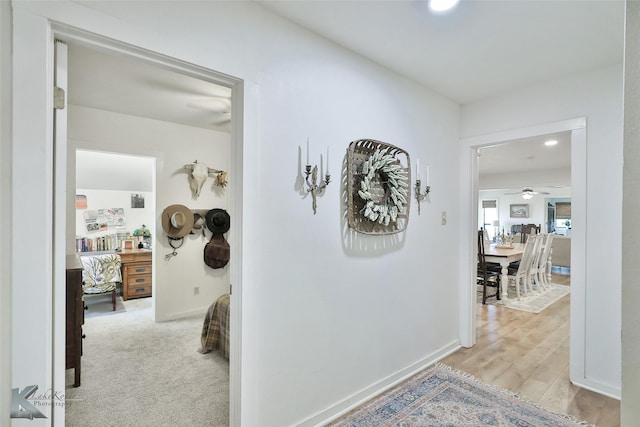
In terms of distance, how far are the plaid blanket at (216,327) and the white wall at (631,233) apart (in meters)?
2.77

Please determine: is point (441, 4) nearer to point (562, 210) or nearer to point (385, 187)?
point (385, 187)

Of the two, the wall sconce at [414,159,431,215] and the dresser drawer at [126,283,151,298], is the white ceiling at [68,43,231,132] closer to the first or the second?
the wall sconce at [414,159,431,215]

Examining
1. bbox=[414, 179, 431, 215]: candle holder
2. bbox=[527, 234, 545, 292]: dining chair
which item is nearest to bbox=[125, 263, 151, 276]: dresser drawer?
bbox=[414, 179, 431, 215]: candle holder

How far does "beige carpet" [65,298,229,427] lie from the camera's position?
205cm

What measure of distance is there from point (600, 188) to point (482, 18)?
167 cm

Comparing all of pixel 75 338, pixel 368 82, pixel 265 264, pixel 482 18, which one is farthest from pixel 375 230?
pixel 75 338

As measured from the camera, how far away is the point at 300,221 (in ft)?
6.13

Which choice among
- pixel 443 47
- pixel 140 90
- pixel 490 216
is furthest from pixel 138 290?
pixel 490 216

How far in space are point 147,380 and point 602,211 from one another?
12.7 ft

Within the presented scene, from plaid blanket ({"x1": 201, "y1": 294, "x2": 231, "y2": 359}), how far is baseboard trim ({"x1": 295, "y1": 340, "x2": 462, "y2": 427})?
127cm

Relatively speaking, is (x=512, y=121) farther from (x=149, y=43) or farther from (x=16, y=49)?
(x=16, y=49)

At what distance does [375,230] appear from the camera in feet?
7.51

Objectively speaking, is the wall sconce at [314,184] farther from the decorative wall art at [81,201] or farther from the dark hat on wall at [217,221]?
the decorative wall art at [81,201]

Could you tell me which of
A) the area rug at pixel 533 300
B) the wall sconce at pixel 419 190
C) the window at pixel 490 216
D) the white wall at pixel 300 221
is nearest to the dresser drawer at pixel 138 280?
the white wall at pixel 300 221
